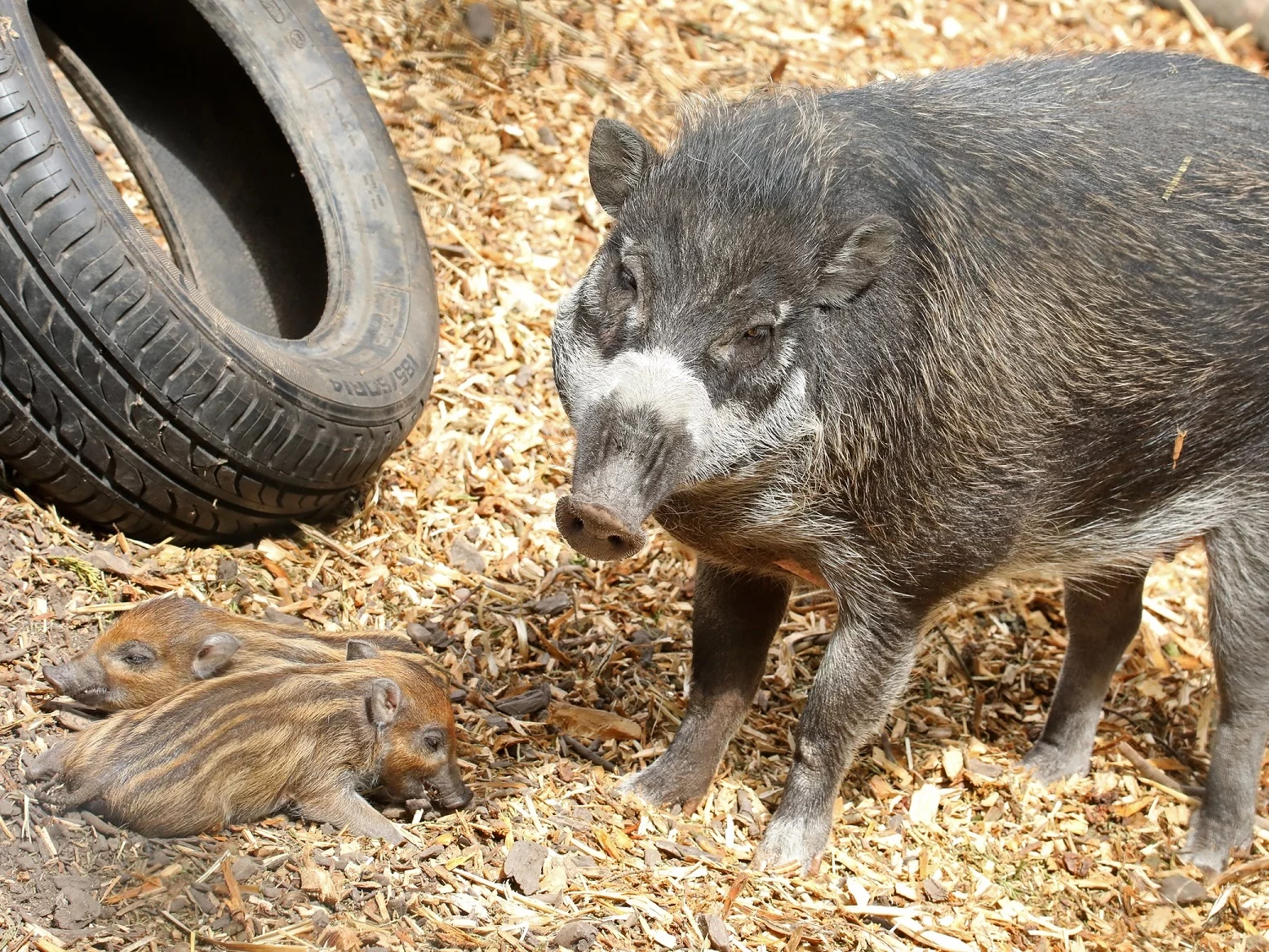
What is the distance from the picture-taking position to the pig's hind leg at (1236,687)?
423 cm

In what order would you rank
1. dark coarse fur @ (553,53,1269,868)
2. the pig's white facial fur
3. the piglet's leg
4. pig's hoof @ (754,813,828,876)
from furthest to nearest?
1. pig's hoof @ (754,813,828,876)
2. the piglet's leg
3. dark coarse fur @ (553,53,1269,868)
4. the pig's white facial fur

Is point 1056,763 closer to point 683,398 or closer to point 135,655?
point 683,398

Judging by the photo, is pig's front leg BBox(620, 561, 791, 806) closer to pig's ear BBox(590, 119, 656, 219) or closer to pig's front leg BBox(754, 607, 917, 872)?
pig's front leg BBox(754, 607, 917, 872)

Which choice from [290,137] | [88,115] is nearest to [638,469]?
[290,137]

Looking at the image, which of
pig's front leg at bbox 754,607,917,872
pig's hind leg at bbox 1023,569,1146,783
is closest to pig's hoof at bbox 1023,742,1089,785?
pig's hind leg at bbox 1023,569,1146,783

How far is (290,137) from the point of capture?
15.8 ft

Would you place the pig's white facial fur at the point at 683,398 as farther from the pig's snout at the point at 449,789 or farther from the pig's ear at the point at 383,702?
the pig's snout at the point at 449,789

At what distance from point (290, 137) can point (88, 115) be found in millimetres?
1668

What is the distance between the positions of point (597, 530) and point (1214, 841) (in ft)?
8.68

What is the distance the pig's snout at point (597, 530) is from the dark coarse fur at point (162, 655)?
3.34 feet

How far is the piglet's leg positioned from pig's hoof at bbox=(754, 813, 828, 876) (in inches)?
42.1

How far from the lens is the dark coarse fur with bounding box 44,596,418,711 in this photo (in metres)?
3.63

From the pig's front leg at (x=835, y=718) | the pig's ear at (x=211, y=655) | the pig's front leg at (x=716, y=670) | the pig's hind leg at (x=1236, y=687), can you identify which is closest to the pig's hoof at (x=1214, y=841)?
the pig's hind leg at (x=1236, y=687)

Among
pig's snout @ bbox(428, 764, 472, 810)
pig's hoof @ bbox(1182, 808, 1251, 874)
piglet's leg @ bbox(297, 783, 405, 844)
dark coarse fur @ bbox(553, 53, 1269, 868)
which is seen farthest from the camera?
pig's hoof @ bbox(1182, 808, 1251, 874)
